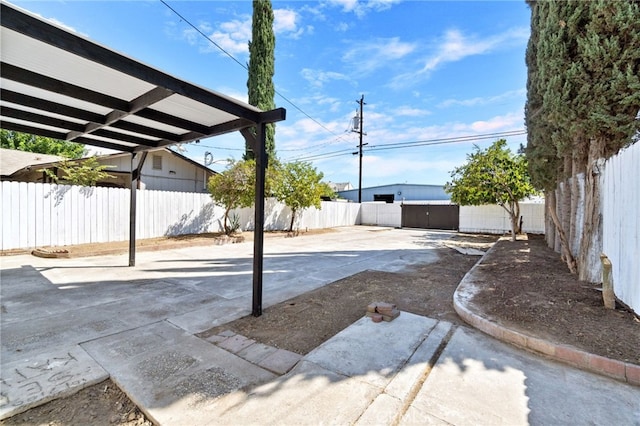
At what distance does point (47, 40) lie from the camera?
2031 mm

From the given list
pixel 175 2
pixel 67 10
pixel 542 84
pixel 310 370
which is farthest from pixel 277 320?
pixel 175 2

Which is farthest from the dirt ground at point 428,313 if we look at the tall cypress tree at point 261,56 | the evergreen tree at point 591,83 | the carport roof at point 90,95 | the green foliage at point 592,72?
the tall cypress tree at point 261,56

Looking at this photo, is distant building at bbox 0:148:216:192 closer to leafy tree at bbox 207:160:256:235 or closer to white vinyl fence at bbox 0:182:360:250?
white vinyl fence at bbox 0:182:360:250

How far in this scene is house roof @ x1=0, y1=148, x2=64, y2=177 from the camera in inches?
436

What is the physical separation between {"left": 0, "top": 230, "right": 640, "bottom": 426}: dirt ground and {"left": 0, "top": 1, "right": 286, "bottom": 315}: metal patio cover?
1028 millimetres

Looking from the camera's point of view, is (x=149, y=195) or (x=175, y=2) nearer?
(x=175, y=2)

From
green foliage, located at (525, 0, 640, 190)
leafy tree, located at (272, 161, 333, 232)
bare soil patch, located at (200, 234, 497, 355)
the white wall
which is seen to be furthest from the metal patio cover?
the white wall

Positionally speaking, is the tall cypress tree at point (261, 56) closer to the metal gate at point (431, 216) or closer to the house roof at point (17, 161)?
the house roof at point (17, 161)

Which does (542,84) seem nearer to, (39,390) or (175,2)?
(39,390)

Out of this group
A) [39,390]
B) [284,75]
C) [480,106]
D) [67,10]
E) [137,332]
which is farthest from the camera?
[284,75]

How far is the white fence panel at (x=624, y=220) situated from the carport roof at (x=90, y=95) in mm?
3973

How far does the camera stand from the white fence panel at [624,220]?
311cm

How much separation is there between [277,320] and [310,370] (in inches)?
49.5

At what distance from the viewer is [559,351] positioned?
8.21ft
